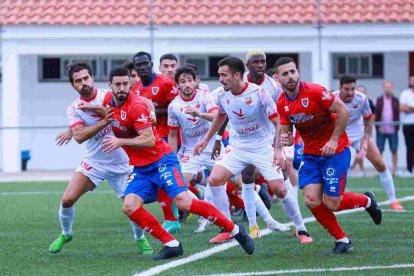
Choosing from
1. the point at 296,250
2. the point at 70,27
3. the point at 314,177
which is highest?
the point at 70,27

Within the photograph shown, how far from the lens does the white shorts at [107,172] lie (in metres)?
11.2

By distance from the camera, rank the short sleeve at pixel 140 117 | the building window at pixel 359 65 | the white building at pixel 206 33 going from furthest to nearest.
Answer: the building window at pixel 359 65 < the white building at pixel 206 33 < the short sleeve at pixel 140 117

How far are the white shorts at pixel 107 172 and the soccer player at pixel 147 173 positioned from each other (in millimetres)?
785

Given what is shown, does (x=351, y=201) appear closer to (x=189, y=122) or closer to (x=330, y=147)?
(x=330, y=147)

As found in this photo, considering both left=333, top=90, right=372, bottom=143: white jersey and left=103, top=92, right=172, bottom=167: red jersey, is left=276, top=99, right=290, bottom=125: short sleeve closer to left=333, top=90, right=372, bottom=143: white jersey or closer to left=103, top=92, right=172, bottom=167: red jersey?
left=103, top=92, right=172, bottom=167: red jersey

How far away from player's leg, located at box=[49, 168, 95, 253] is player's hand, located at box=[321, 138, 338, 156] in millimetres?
2443

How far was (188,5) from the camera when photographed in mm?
26781

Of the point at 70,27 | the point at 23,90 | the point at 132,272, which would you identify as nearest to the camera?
the point at 132,272

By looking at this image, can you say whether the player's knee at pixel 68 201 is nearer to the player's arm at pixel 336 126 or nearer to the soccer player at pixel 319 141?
the soccer player at pixel 319 141

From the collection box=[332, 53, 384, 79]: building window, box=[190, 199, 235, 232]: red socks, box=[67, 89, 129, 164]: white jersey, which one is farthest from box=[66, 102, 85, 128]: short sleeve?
box=[332, 53, 384, 79]: building window

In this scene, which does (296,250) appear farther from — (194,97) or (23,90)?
(23,90)

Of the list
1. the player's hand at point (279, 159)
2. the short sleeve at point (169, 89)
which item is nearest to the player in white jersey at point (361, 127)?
the short sleeve at point (169, 89)

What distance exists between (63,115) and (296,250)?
18045mm

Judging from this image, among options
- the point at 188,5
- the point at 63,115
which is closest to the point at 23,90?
the point at 63,115
